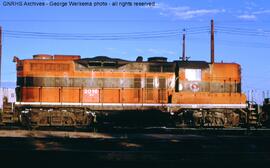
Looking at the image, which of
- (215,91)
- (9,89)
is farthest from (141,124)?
(9,89)

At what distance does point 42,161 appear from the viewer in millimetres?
9711

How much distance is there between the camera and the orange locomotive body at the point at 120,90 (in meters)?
20.3

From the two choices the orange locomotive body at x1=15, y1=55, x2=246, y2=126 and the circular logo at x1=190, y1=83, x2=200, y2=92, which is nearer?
the orange locomotive body at x1=15, y1=55, x2=246, y2=126

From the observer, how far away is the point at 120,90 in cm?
2084

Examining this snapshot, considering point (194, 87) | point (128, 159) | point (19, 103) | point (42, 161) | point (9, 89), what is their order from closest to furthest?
point (42, 161) < point (128, 159) < point (19, 103) < point (194, 87) < point (9, 89)

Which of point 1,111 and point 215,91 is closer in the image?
point 1,111

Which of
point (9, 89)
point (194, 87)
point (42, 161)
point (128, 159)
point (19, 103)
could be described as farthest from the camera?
point (9, 89)

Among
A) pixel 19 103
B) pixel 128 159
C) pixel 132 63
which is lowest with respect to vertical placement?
pixel 128 159

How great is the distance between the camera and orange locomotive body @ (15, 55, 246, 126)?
66.6 feet

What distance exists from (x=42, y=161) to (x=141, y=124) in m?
11.8

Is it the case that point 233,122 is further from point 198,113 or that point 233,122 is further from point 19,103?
point 19,103

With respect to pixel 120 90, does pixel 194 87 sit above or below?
above

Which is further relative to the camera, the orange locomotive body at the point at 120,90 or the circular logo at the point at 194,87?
the circular logo at the point at 194,87

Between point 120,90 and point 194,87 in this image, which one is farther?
point 194,87
